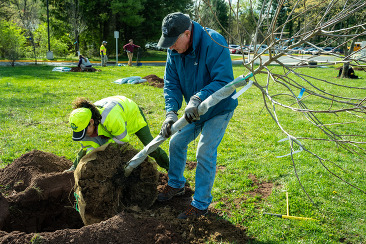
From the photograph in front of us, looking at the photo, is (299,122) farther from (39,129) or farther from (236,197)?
(39,129)

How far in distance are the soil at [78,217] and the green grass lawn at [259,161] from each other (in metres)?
0.31

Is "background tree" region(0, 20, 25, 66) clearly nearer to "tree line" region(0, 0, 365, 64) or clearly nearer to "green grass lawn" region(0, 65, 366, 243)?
"tree line" region(0, 0, 365, 64)

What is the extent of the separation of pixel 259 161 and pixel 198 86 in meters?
2.36

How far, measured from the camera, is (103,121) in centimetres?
339

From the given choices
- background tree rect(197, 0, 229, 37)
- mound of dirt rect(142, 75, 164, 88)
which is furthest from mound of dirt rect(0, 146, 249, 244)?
mound of dirt rect(142, 75, 164, 88)

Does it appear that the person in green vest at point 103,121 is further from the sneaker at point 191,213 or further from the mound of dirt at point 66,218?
the sneaker at point 191,213

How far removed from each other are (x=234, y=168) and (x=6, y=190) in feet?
10.6

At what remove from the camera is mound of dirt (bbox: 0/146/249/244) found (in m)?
2.63

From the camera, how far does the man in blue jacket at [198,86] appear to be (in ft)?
9.62

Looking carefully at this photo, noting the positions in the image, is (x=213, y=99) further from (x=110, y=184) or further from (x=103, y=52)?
(x=103, y=52)

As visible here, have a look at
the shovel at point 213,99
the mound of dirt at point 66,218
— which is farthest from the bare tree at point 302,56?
the mound of dirt at point 66,218

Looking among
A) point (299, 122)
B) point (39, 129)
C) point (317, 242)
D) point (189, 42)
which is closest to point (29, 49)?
point (39, 129)

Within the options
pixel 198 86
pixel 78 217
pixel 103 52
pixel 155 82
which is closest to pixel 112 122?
pixel 198 86

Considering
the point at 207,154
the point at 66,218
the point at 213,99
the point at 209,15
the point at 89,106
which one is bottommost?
the point at 66,218
